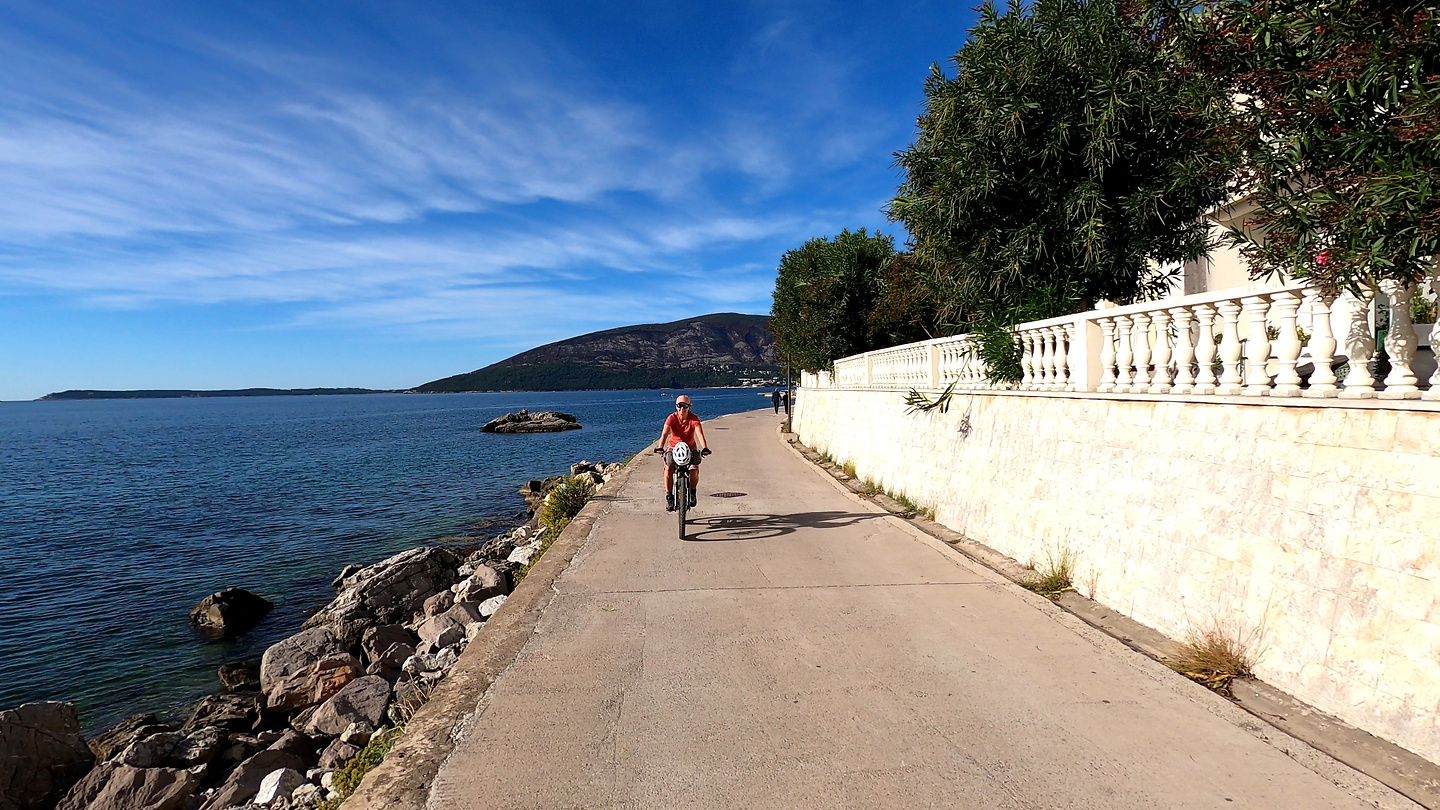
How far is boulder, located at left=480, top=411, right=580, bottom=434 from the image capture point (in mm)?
79750

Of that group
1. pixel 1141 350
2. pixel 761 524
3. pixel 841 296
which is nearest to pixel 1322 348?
pixel 1141 350

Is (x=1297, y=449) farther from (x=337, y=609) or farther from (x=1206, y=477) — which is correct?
(x=337, y=609)

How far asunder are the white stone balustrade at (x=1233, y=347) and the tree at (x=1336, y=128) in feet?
0.75

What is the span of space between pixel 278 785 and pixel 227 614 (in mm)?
8965

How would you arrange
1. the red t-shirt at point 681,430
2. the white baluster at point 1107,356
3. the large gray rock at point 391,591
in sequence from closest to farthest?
the white baluster at point 1107,356 < the red t-shirt at point 681,430 < the large gray rock at point 391,591

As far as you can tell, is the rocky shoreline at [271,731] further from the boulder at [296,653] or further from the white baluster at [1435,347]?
the white baluster at [1435,347]

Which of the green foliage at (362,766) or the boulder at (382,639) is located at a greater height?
the green foliage at (362,766)

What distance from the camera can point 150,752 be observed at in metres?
7.07

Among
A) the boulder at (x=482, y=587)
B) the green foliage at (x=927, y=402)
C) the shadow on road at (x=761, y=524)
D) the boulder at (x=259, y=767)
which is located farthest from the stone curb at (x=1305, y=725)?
the boulder at (x=482, y=587)

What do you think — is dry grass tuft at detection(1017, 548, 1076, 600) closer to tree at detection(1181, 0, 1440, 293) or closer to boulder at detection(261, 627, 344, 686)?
tree at detection(1181, 0, 1440, 293)

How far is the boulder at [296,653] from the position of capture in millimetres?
9141

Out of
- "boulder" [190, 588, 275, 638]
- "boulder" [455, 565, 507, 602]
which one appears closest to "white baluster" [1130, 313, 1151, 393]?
"boulder" [455, 565, 507, 602]

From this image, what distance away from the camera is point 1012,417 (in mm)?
7984

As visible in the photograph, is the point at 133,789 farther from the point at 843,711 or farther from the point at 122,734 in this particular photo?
the point at 843,711
